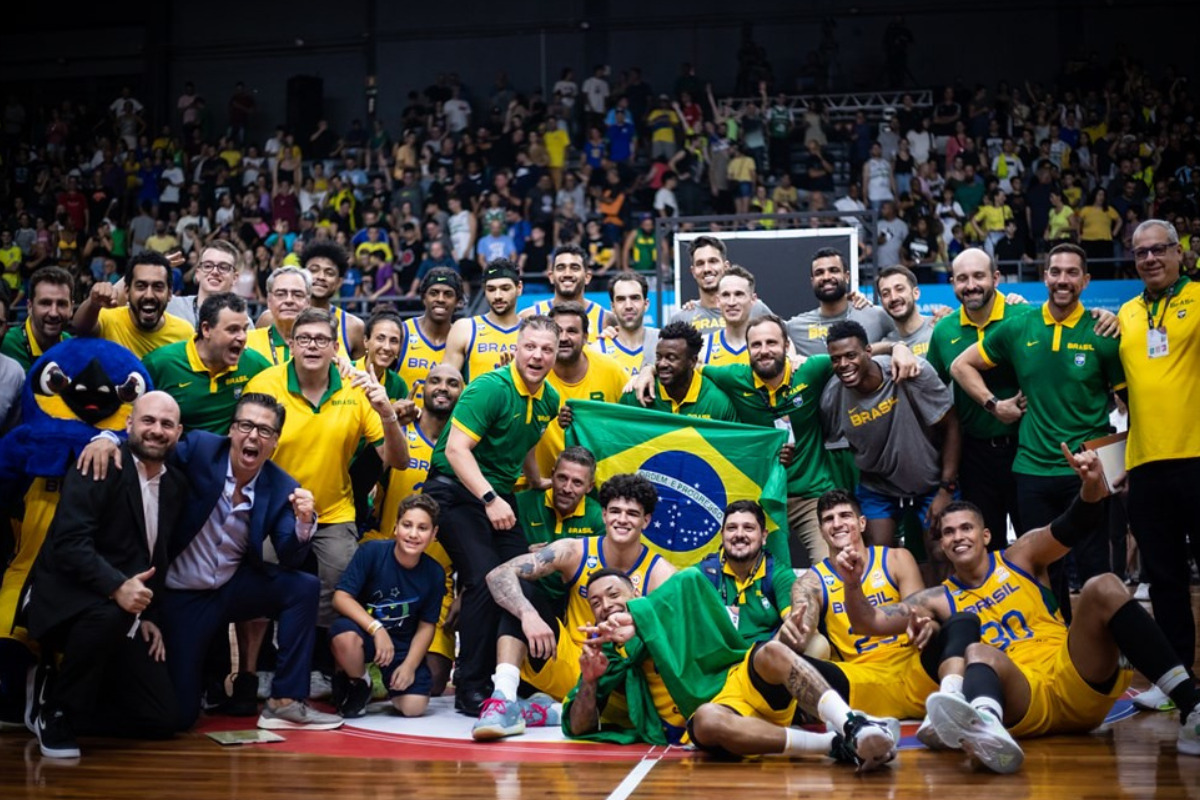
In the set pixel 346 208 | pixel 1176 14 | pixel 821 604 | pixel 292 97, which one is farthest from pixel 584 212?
pixel 821 604

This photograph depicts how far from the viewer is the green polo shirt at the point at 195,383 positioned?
6.63 metres

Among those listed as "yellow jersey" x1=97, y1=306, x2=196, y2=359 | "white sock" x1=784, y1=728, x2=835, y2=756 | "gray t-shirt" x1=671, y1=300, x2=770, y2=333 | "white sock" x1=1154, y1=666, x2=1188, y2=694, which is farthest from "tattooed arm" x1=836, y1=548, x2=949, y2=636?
"yellow jersey" x1=97, y1=306, x2=196, y2=359

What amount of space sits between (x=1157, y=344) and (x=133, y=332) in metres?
4.99

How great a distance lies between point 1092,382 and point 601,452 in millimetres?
2509

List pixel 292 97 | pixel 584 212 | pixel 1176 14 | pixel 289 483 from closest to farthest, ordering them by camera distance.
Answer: pixel 289 483
pixel 584 212
pixel 1176 14
pixel 292 97

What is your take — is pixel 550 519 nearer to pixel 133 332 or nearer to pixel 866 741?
pixel 133 332

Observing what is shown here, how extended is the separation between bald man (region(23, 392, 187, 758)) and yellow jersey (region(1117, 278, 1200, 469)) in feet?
14.3

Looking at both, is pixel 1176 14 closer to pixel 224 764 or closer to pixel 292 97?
pixel 292 97

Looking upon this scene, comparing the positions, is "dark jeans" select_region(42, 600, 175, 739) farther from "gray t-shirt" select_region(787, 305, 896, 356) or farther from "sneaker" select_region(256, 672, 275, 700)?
"gray t-shirt" select_region(787, 305, 896, 356)

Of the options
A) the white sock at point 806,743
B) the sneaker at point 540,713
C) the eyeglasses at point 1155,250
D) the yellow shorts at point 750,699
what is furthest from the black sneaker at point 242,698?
the eyeglasses at point 1155,250

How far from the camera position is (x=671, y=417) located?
286 inches

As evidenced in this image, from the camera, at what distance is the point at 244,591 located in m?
6.30

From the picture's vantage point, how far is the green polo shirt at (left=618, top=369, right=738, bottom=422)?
290 inches

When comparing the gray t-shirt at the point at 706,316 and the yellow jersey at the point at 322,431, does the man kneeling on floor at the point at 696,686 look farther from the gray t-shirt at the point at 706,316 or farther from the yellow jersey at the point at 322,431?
the gray t-shirt at the point at 706,316
